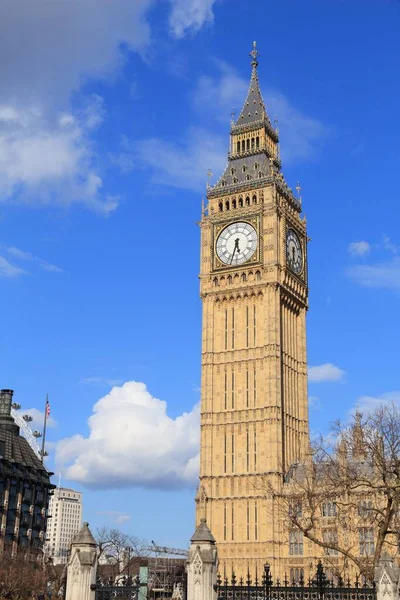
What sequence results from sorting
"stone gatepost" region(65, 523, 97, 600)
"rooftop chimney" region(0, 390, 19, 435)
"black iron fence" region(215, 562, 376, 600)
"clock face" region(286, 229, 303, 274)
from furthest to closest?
"rooftop chimney" region(0, 390, 19, 435)
"clock face" region(286, 229, 303, 274)
"stone gatepost" region(65, 523, 97, 600)
"black iron fence" region(215, 562, 376, 600)

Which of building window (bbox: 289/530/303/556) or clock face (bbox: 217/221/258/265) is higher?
clock face (bbox: 217/221/258/265)

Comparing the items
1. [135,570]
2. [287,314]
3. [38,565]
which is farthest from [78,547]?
[135,570]

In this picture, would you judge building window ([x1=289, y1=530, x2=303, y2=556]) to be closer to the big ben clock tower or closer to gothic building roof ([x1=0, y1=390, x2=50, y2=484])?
the big ben clock tower

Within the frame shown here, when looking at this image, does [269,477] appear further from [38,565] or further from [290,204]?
[290,204]

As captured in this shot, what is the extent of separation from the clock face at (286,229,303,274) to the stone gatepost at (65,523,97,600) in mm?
64168

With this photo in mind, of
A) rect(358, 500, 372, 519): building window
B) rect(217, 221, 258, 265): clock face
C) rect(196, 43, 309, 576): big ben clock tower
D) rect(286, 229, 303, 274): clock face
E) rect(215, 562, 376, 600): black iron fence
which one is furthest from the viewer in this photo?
rect(286, 229, 303, 274): clock face

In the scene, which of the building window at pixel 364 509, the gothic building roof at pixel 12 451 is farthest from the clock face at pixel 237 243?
the building window at pixel 364 509

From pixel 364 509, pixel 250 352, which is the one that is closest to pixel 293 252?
pixel 250 352

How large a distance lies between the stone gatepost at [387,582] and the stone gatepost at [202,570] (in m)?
5.14

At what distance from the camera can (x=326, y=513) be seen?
260 ft

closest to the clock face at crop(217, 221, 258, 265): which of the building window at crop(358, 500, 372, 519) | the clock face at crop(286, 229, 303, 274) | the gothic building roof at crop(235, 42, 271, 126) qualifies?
the clock face at crop(286, 229, 303, 274)

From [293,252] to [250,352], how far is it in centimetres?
1358

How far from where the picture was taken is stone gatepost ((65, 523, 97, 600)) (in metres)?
26.3

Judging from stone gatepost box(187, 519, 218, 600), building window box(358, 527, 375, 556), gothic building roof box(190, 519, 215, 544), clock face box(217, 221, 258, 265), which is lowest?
stone gatepost box(187, 519, 218, 600)
